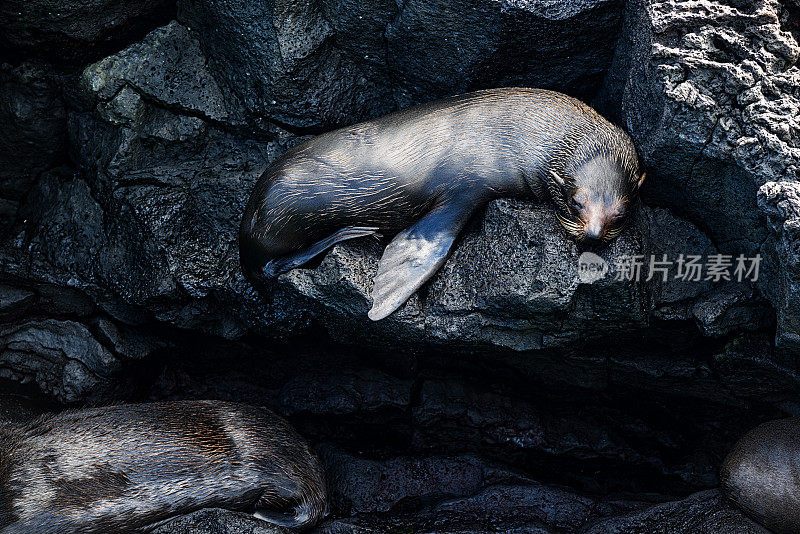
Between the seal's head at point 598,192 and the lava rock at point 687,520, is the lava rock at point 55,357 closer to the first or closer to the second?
the seal's head at point 598,192

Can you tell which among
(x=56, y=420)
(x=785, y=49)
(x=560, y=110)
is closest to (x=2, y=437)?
(x=56, y=420)

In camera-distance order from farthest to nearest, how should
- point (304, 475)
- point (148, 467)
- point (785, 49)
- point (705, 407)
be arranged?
1. point (705, 407)
2. point (304, 475)
3. point (148, 467)
4. point (785, 49)

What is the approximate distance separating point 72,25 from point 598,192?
3.54 m

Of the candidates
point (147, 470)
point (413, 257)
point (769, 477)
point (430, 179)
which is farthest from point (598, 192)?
point (147, 470)

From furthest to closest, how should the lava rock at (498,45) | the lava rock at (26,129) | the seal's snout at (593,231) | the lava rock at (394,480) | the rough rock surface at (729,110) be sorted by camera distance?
the lava rock at (26,129) < the lava rock at (394,480) < the lava rock at (498,45) < the seal's snout at (593,231) < the rough rock surface at (729,110)

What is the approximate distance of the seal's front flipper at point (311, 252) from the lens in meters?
5.05

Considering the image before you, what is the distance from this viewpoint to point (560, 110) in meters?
5.04

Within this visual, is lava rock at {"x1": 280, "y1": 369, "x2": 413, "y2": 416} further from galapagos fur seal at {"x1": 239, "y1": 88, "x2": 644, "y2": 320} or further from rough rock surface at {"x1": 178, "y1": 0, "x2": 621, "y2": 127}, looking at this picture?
rough rock surface at {"x1": 178, "y1": 0, "x2": 621, "y2": 127}

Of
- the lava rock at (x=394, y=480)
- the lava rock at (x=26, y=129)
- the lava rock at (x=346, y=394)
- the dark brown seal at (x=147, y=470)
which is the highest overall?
the lava rock at (x=26, y=129)

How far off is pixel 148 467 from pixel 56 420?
0.76m

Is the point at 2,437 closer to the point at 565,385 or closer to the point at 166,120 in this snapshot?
the point at 166,120

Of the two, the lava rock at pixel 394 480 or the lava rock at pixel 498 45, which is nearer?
the lava rock at pixel 498 45

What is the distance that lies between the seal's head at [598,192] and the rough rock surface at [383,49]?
2.73ft

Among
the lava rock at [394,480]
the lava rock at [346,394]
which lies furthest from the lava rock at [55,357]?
the lava rock at [394,480]
